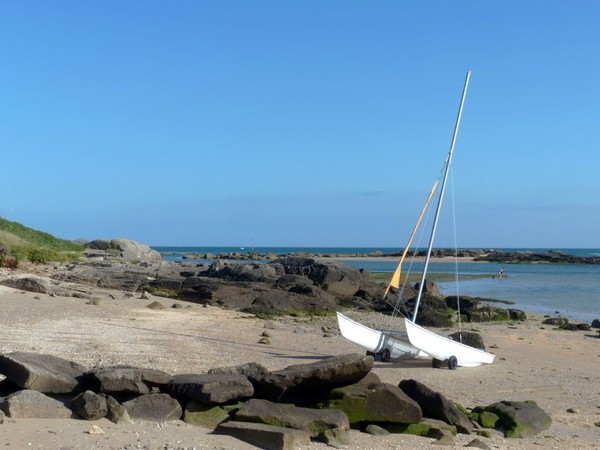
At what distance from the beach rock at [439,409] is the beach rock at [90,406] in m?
4.46

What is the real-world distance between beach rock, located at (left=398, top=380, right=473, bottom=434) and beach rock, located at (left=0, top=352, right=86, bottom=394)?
15.9 ft

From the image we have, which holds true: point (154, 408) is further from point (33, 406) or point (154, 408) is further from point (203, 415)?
point (33, 406)

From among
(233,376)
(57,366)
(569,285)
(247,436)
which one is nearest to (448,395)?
(233,376)

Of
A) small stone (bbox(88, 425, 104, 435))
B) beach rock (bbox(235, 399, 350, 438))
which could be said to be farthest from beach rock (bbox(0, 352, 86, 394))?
beach rock (bbox(235, 399, 350, 438))

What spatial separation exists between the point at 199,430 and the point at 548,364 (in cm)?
1186

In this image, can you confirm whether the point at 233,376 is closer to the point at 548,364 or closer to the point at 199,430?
the point at 199,430

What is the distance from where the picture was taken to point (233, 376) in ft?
34.2

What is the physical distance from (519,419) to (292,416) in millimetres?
3842

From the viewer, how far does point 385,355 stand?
56.9 ft

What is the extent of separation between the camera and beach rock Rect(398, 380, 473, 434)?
10.8 meters

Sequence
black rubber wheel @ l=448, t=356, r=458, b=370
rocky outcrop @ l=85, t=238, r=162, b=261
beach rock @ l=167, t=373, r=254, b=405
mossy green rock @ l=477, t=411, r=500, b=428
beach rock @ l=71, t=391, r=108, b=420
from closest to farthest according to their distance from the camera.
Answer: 1. beach rock @ l=71, t=391, r=108, b=420
2. beach rock @ l=167, t=373, r=254, b=405
3. mossy green rock @ l=477, t=411, r=500, b=428
4. black rubber wheel @ l=448, t=356, r=458, b=370
5. rocky outcrop @ l=85, t=238, r=162, b=261

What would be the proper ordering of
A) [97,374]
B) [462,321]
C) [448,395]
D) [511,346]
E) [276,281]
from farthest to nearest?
[276,281]
[462,321]
[511,346]
[448,395]
[97,374]

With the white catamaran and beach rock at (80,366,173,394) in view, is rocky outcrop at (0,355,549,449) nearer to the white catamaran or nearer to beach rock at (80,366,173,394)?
beach rock at (80,366,173,394)

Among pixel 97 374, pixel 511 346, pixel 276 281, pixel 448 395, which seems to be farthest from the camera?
pixel 276 281
